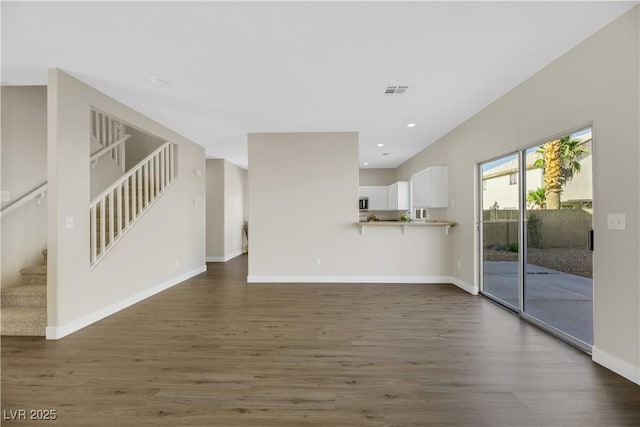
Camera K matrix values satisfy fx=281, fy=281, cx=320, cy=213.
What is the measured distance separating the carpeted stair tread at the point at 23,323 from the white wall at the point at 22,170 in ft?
2.69

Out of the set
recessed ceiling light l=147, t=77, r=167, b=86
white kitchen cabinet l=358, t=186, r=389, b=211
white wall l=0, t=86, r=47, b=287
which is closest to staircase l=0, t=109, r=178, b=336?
white wall l=0, t=86, r=47, b=287

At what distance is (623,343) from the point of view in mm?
2137

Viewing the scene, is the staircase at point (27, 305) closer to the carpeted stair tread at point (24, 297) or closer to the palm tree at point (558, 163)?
the carpeted stair tread at point (24, 297)

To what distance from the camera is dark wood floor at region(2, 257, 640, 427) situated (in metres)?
1.77

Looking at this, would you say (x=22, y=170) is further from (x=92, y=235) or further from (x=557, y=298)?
(x=557, y=298)

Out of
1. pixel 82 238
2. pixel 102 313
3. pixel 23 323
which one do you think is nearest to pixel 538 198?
pixel 82 238

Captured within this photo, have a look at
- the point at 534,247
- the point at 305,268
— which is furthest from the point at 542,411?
the point at 305,268

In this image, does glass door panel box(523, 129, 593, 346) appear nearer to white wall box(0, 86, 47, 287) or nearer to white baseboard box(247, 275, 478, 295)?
white baseboard box(247, 275, 478, 295)

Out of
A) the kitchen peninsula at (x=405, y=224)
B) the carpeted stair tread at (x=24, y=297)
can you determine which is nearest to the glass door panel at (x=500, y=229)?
the kitchen peninsula at (x=405, y=224)

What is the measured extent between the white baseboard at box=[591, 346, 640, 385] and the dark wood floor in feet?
0.26

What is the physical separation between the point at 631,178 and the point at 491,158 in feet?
6.37

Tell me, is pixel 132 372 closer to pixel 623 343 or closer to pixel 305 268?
pixel 305 268

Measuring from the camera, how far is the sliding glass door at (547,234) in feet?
8.71

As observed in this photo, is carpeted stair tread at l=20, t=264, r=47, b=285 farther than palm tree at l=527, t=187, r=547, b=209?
Yes
